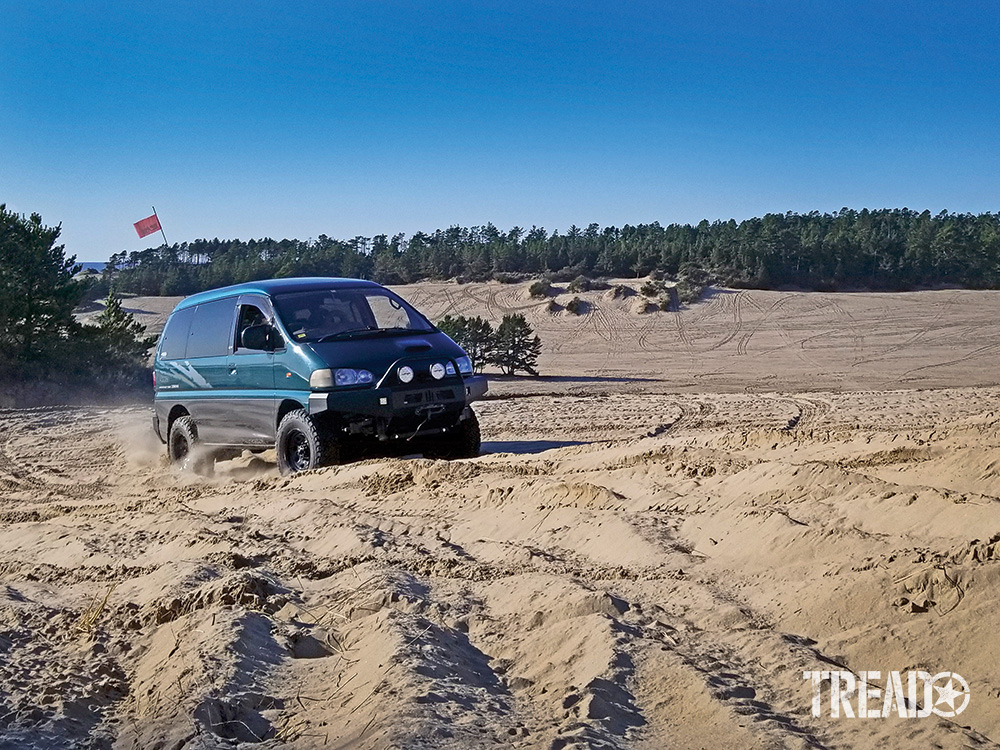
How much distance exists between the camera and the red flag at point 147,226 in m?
31.8

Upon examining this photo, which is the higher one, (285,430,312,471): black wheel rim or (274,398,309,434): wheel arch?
(274,398,309,434): wheel arch

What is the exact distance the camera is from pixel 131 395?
70.6 feet

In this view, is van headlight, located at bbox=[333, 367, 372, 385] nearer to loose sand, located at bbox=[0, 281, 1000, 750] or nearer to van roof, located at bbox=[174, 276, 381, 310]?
loose sand, located at bbox=[0, 281, 1000, 750]

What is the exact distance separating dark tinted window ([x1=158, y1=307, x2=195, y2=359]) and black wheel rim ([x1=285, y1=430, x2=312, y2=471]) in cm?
245

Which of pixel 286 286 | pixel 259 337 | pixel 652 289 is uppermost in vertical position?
pixel 652 289

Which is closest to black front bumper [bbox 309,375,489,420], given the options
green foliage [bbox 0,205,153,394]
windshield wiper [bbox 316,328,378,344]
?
windshield wiper [bbox 316,328,378,344]

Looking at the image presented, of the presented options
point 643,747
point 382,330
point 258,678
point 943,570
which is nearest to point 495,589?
point 258,678

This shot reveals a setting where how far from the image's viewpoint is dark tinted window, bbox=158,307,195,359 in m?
10.9

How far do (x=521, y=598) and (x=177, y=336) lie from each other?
783 centimetres

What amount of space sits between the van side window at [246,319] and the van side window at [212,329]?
0.45ft

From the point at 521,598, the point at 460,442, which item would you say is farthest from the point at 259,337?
the point at 521,598

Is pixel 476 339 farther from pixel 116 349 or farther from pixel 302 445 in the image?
pixel 302 445

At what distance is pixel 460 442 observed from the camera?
961cm

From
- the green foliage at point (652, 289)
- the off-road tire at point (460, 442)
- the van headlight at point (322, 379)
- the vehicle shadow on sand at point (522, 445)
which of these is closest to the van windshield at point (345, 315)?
the van headlight at point (322, 379)
